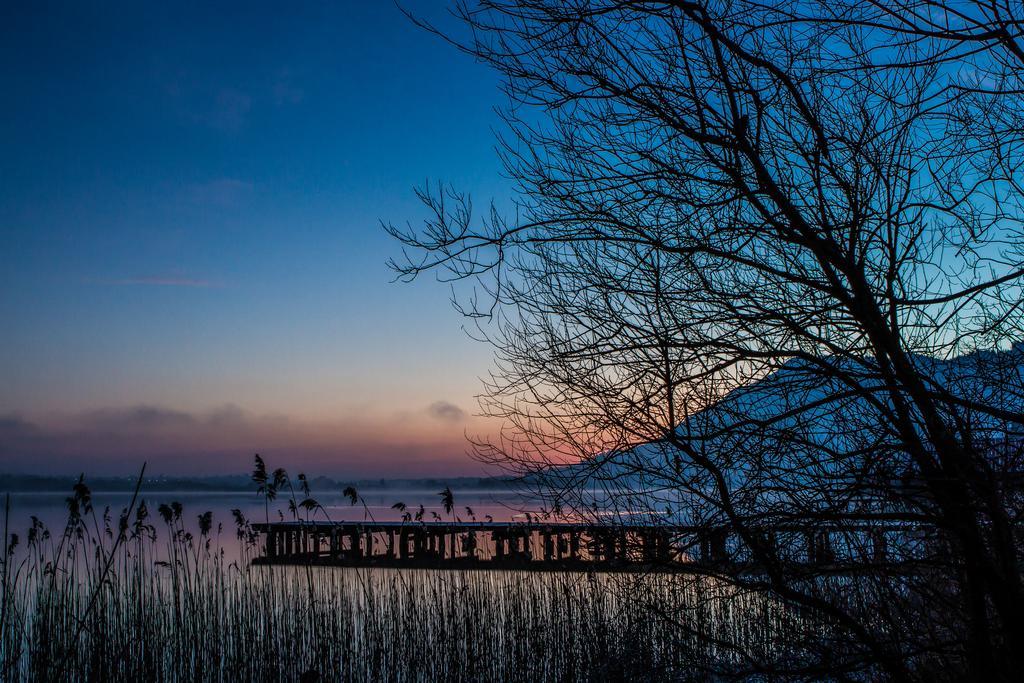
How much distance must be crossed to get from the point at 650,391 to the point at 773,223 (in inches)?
37.2

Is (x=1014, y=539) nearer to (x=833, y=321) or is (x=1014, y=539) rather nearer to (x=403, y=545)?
(x=833, y=321)

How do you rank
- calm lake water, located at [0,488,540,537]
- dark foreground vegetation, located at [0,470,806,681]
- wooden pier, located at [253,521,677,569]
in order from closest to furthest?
1. wooden pier, located at [253,521,677,569]
2. dark foreground vegetation, located at [0,470,806,681]
3. calm lake water, located at [0,488,540,537]

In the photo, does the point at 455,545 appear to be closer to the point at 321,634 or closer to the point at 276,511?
the point at 321,634

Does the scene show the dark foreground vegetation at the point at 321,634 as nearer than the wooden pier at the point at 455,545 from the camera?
No

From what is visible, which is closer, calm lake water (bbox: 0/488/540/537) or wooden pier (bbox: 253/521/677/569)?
wooden pier (bbox: 253/521/677/569)

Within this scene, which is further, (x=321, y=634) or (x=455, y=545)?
(x=455, y=545)

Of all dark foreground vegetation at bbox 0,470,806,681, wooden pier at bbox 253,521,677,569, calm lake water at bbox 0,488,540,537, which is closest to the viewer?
wooden pier at bbox 253,521,677,569

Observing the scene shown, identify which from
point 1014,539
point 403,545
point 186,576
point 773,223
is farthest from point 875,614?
point 403,545

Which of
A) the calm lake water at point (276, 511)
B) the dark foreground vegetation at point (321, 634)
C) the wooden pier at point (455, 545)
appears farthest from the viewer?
the calm lake water at point (276, 511)

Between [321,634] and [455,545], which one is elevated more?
[321,634]

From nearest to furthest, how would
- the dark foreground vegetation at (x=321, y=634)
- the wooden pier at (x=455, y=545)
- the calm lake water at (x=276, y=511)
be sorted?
the wooden pier at (x=455, y=545) < the dark foreground vegetation at (x=321, y=634) < the calm lake water at (x=276, y=511)

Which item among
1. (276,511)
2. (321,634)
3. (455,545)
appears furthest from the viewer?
(276,511)

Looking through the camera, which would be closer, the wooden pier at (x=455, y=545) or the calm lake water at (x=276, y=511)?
the wooden pier at (x=455, y=545)

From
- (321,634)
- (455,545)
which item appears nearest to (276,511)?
(455,545)
